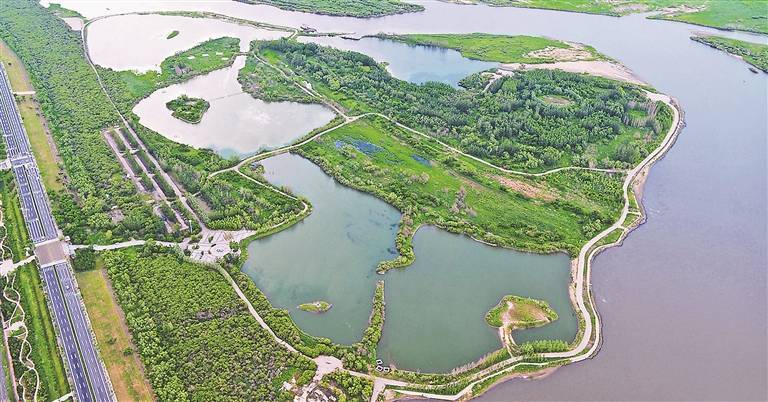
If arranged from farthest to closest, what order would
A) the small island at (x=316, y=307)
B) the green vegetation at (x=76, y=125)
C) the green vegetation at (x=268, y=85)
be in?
the green vegetation at (x=268, y=85)
the green vegetation at (x=76, y=125)
the small island at (x=316, y=307)

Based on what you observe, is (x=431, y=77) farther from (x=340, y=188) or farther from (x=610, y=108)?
(x=340, y=188)

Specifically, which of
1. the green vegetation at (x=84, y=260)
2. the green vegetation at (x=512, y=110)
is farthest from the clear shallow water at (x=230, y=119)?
the green vegetation at (x=84, y=260)

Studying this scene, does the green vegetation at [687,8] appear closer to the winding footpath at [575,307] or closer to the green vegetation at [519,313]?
the winding footpath at [575,307]

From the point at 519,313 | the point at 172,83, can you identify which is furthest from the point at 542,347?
the point at 172,83

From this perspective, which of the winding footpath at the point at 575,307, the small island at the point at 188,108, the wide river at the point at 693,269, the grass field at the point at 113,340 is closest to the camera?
the grass field at the point at 113,340

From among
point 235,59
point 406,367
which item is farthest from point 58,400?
point 235,59

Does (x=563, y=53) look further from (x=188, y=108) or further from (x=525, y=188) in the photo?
(x=188, y=108)

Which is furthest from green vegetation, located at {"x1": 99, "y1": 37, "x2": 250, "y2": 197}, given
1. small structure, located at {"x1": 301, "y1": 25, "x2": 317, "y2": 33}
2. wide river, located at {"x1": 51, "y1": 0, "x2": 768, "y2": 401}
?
wide river, located at {"x1": 51, "y1": 0, "x2": 768, "y2": 401}

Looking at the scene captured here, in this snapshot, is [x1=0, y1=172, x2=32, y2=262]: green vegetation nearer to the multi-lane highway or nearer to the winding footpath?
the multi-lane highway
